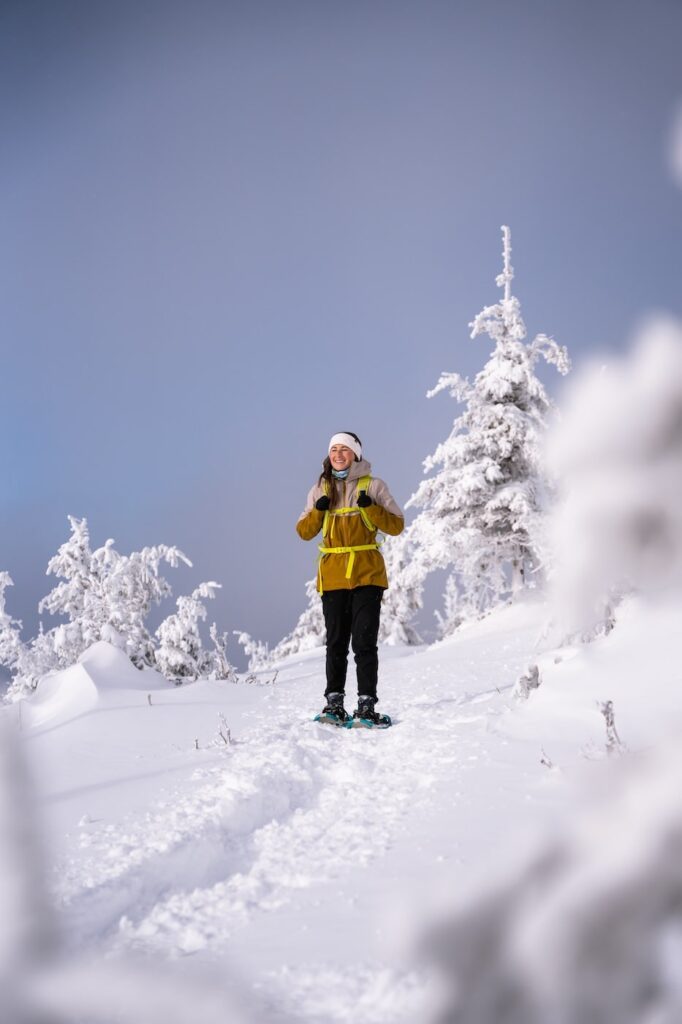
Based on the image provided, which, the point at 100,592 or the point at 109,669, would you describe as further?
the point at 100,592

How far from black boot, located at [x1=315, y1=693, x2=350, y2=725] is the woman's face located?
1.95 m

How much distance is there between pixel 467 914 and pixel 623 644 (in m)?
2.70

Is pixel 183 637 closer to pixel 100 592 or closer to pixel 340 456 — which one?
pixel 100 592

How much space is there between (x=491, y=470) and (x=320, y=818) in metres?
14.6

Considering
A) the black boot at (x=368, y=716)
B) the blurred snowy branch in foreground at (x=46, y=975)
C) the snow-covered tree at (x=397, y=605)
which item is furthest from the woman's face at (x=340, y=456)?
the snow-covered tree at (x=397, y=605)

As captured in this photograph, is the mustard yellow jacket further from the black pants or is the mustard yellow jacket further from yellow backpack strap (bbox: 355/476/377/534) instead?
the black pants

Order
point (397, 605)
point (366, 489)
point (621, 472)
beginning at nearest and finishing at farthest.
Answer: point (621, 472) < point (366, 489) < point (397, 605)

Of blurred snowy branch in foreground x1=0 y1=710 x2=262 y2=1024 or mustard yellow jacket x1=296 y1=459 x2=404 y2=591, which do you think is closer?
blurred snowy branch in foreground x1=0 y1=710 x2=262 y2=1024

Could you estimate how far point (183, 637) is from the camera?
51.1ft

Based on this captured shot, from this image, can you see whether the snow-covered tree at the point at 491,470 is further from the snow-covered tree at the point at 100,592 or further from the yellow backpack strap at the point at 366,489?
the yellow backpack strap at the point at 366,489

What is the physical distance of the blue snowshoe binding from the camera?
5.28 metres

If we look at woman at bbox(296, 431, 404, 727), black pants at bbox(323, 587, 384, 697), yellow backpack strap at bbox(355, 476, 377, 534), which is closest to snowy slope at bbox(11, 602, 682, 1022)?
black pants at bbox(323, 587, 384, 697)

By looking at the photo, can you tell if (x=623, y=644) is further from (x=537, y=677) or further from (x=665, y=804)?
(x=665, y=804)

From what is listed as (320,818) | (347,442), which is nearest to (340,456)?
(347,442)
